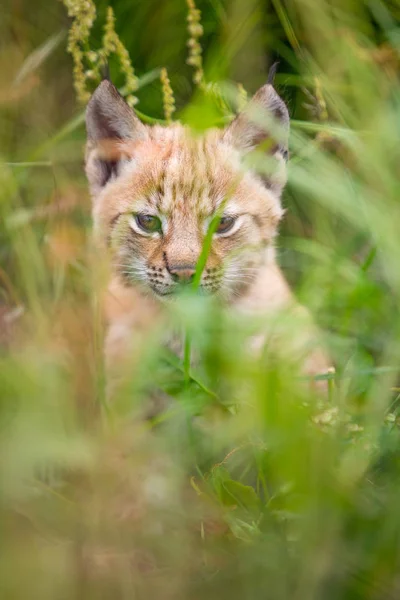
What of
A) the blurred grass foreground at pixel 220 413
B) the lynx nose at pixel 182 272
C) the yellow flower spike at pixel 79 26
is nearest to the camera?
the blurred grass foreground at pixel 220 413

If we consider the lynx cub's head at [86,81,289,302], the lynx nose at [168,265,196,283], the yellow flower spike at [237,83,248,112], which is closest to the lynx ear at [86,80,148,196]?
the lynx cub's head at [86,81,289,302]

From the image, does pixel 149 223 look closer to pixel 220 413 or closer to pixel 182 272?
pixel 182 272

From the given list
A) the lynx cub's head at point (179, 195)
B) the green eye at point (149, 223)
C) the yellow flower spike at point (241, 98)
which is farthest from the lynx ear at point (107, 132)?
the yellow flower spike at point (241, 98)

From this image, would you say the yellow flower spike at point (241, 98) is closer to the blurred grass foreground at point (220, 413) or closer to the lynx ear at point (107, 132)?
the blurred grass foreground at point (220, 413)

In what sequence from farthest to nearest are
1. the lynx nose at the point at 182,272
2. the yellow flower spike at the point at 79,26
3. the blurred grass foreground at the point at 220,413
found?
the yellow flower spike at the point at 79,26 < the lynx nose at the point at 182,272 < the blurred grass foreground at the point at 220,413

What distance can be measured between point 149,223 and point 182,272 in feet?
0.80

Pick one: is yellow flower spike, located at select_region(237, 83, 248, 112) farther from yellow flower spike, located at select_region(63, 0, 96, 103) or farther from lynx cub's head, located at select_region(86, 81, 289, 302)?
yellow flower spike, located at select_region(63, 0, 96, 103)

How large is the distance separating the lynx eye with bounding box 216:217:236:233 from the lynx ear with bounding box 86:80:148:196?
363 millimetres

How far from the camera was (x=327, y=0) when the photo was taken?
96.9 inches

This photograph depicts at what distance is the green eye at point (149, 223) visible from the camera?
2303 mm

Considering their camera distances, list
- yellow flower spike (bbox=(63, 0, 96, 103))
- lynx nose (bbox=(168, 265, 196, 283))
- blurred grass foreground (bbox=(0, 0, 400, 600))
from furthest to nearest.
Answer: yellow flower spike (bbox=(63, 0, 96, 103)), lynx nose (bbox=(168, 265, 196, 283)), blurred grass foreground (bbox=(0, 0, 400, 600))

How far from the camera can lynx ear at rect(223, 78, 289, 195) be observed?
2.14 m

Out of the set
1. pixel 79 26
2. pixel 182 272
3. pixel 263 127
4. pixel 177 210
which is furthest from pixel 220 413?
pixel 79 26

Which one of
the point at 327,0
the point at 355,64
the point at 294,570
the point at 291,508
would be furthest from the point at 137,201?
the point at 294,570
